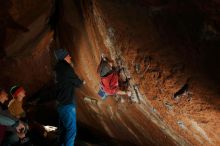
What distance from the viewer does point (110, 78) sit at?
201 inches

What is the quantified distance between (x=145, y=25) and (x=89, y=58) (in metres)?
1.75

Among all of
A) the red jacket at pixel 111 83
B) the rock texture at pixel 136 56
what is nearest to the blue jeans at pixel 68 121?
the red jacket at pixel 111 83

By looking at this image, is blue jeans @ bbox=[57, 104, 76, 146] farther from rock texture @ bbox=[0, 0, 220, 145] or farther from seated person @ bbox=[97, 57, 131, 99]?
rock texture @ bbox=[0, 0, 220, 145]

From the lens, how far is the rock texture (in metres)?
3.90

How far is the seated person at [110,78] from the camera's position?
5.08m

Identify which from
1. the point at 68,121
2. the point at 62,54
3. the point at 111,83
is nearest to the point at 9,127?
the point at 68,121

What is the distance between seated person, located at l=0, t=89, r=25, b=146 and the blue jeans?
2.19ft

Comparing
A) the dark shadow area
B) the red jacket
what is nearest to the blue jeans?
the red jacket

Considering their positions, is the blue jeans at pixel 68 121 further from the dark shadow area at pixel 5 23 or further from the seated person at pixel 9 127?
the dark shadow area at pixel 5 23

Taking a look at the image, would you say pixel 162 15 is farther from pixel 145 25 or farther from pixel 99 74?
pixel 99 74

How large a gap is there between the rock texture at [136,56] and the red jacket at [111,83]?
230mm

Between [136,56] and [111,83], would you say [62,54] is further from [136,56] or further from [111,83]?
[136,56]

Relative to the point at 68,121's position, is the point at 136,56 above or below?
above

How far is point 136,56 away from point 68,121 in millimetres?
1676
